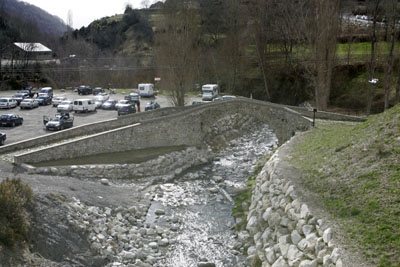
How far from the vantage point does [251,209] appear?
2139 cm

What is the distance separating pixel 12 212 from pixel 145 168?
46.5 ft

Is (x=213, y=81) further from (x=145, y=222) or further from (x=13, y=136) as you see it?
(x=145, y=222)

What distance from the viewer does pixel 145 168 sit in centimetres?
2936

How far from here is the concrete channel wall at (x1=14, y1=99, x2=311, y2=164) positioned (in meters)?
27.8

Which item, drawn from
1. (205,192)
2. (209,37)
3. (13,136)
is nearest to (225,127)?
(205,192)

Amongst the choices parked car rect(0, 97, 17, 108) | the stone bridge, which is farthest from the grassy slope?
parked car rect(0, 97, 17, 108)

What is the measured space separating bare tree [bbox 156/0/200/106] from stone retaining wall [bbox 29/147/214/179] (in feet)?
28.0

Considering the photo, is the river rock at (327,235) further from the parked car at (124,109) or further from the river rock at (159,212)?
the parked car at (124,109)

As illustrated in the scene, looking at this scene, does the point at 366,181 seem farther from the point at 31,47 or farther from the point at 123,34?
the point at 123,34

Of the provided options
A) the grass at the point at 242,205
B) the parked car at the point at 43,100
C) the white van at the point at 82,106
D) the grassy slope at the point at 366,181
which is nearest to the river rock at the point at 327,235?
the grassy slope at the point at 366,181

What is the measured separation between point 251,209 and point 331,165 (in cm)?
507

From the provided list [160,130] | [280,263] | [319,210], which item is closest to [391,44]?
[160,130]

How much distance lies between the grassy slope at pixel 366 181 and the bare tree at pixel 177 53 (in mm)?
20473

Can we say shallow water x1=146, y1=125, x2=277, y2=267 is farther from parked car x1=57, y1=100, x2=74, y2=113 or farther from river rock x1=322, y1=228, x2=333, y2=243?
parked car x1=57, y1=100, x2=74, y2=113
